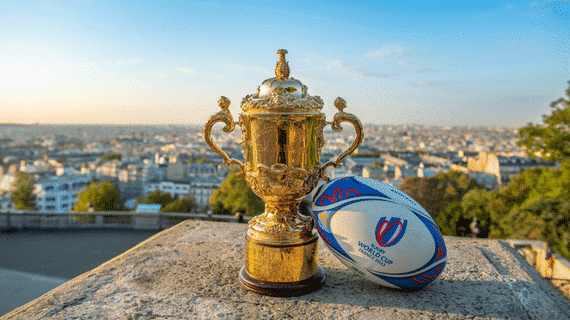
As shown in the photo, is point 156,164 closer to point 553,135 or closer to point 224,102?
point 553,135

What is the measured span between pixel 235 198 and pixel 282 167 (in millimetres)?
13258

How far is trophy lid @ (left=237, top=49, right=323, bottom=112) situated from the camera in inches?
104

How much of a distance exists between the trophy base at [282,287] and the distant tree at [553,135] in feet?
52.1

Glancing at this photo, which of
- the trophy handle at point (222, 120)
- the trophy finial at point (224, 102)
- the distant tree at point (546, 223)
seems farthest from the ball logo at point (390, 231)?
the distant tree at point (546, 223)

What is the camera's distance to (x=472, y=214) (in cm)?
1922

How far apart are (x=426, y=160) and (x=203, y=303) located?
8335cm

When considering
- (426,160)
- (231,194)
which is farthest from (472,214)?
(426,160)

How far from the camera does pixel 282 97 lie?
8.66ft

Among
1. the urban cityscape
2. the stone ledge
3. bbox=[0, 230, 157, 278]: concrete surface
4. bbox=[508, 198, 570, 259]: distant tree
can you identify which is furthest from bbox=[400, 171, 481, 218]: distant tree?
the stone ledge

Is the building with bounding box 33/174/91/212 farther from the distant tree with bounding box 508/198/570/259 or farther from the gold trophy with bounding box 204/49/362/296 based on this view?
the gold trophy with bounding box 204/49/362/296

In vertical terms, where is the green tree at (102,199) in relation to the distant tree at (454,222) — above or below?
below

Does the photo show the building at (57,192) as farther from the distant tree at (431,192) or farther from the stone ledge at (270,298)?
the stone ledge at (270,298)

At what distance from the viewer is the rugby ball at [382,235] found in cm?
267

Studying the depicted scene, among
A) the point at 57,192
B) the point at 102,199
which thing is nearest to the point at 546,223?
the point at 102,199
